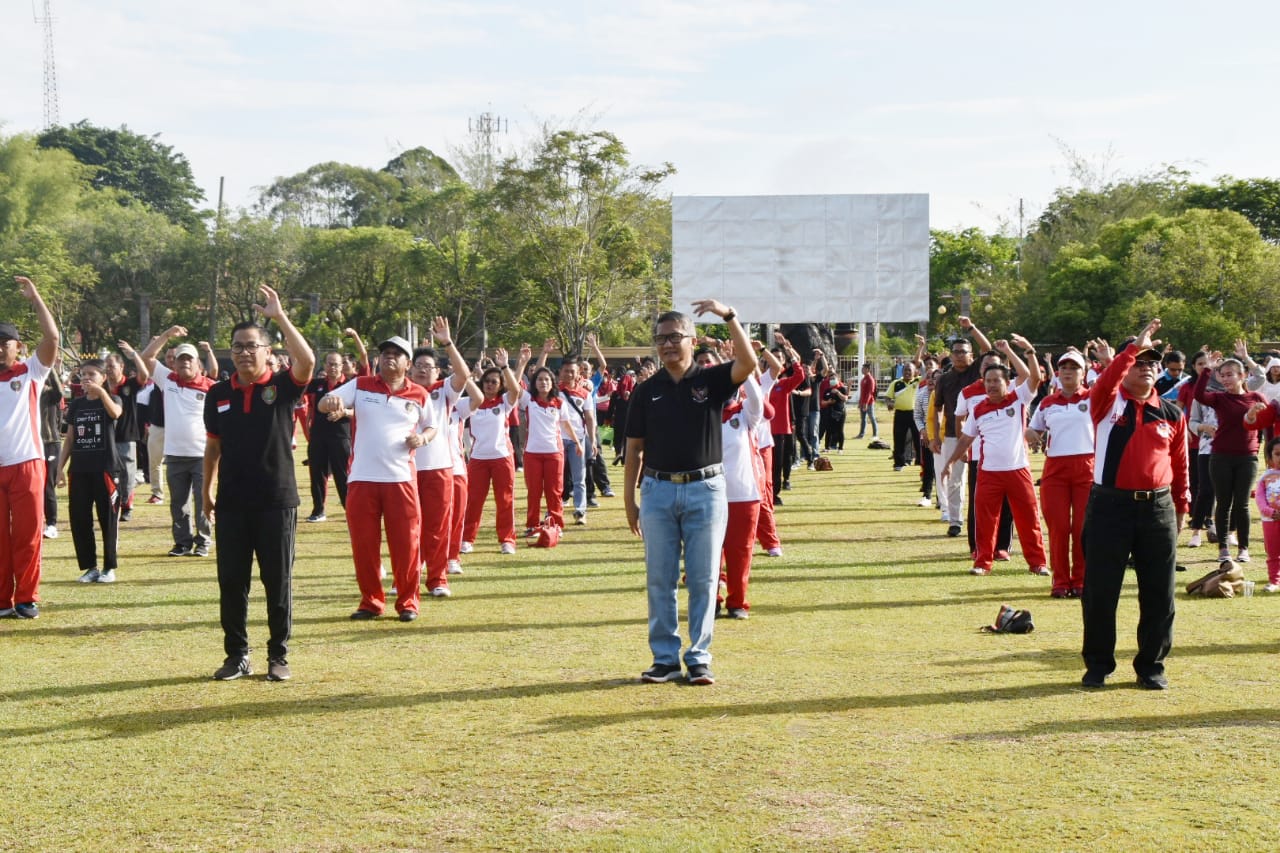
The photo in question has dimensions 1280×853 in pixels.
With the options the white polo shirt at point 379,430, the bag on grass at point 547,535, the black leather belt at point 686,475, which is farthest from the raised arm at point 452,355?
the bag on grass at point 547,535

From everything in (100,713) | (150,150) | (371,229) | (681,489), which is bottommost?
(100,713)

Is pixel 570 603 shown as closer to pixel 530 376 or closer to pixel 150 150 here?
pixel 530 376

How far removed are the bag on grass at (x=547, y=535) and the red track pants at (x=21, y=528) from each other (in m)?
5.40

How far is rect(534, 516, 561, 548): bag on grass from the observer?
14469 mm

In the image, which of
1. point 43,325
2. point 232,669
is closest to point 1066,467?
point 232,669

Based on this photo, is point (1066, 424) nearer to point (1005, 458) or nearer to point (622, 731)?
point (1005, 458)

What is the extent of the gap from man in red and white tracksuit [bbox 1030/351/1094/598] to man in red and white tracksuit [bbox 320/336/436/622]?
4773 mm

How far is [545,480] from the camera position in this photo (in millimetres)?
14688

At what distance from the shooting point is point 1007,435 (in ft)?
39.1

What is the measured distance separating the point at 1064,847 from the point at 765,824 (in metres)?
1.11

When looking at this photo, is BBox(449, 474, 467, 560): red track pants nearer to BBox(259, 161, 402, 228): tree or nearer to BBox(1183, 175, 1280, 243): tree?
BBox(1183, 175, 1280, 243): tree

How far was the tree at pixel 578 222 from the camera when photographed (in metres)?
52.2

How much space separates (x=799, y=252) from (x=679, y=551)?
38.2m

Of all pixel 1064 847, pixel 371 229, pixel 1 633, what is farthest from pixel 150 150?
pixel 1064 847
